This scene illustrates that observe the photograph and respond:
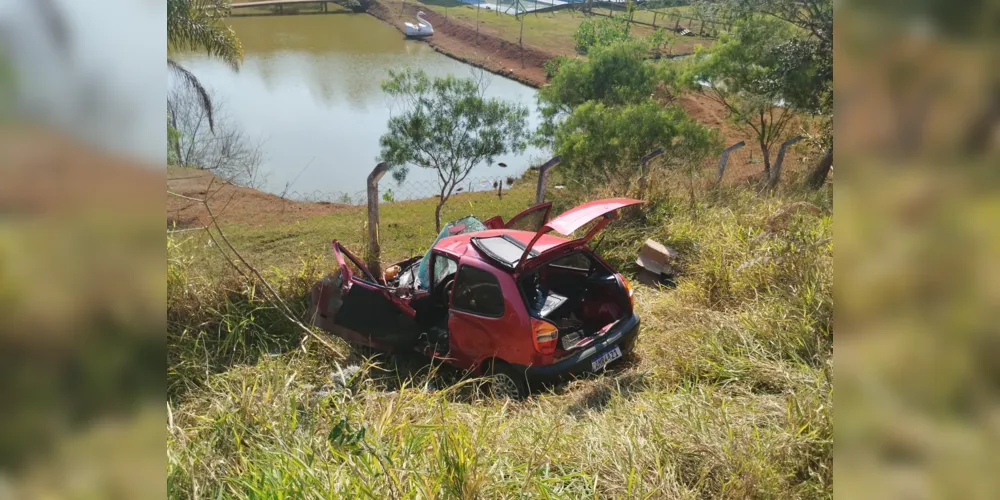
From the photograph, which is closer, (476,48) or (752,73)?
(752,73)

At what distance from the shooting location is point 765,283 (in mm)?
5211

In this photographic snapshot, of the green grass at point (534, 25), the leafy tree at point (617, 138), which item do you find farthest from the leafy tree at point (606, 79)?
the green grass at point (534, 25)

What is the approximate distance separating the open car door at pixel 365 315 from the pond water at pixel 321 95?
11837 millimetres

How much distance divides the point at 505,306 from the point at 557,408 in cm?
83

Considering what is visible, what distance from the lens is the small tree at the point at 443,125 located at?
1419cm

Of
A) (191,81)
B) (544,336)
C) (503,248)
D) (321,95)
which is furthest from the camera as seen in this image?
(321,95)

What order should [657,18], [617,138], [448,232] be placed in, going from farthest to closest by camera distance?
[657,18] < [617,138] < [448,232]

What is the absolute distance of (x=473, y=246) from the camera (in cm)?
482

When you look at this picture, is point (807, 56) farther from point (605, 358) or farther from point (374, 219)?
point (605, 358)

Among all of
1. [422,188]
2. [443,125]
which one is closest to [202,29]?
[443,125]

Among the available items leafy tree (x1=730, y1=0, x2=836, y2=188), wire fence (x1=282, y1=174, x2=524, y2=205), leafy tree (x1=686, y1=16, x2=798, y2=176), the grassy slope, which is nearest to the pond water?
wire fence (x1=282, y1=174, x2=524, y2=205)

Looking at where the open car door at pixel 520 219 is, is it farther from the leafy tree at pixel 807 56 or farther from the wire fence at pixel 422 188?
the wire fence at pixel 422 188
